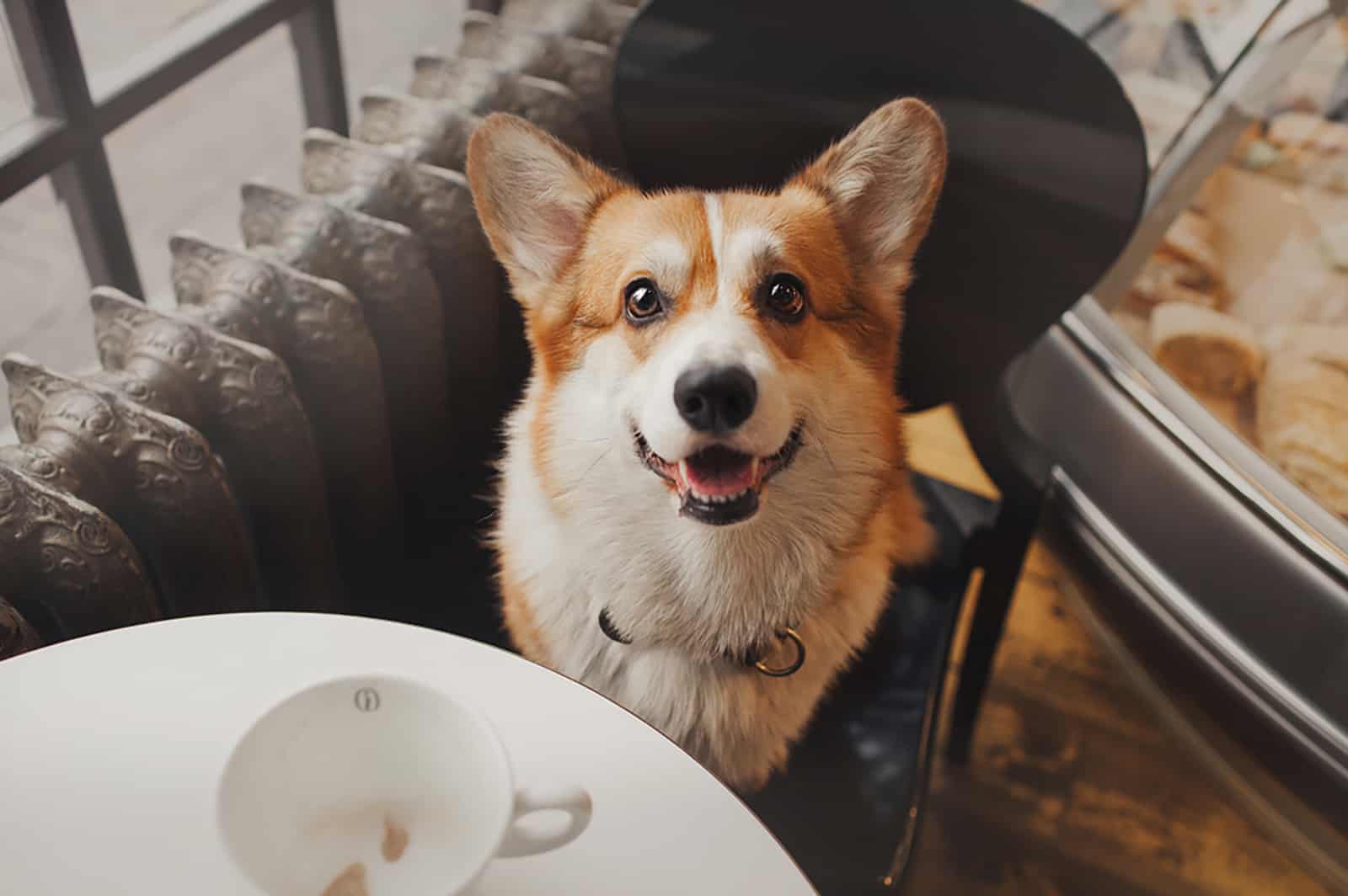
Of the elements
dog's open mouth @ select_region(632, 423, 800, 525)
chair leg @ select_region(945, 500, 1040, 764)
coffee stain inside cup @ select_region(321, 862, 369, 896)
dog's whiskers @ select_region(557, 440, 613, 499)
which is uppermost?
coffee stain inside cup @ select_region(321, 862, 369, 896)

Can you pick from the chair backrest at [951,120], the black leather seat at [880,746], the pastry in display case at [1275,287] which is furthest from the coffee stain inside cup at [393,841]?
the pastry in display case at [1275,287]

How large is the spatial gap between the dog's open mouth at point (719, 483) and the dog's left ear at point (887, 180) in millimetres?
300

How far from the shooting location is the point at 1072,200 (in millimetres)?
A: 1335

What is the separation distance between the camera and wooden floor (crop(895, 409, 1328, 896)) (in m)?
1.76

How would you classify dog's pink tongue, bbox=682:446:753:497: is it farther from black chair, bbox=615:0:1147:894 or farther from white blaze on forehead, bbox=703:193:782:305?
black chair, bbox=615:0:1147:894

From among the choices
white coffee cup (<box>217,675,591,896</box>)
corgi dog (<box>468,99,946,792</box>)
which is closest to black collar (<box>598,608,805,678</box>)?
corgi dog (<box>468,99,946,792</box>)

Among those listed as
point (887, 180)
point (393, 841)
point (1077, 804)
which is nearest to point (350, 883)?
point (393, 841)

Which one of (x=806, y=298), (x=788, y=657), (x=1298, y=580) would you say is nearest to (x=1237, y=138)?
(x=1298, y=580)

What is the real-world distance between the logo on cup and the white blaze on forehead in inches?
21.5

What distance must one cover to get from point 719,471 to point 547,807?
44 cm

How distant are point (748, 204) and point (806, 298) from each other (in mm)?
123

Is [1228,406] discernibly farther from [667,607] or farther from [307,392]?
[307,392]

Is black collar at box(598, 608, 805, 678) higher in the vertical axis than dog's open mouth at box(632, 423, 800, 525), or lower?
lower

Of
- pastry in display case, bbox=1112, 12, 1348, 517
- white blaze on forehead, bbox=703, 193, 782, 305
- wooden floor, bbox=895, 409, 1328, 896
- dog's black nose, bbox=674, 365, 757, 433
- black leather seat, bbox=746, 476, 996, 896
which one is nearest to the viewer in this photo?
dog's black nose, bbox=674, 365, 757, 433
